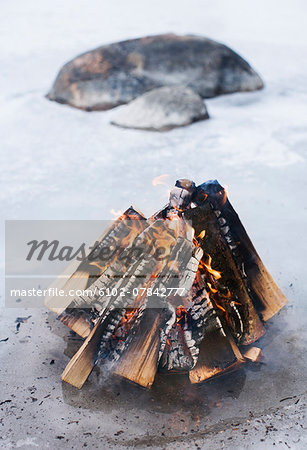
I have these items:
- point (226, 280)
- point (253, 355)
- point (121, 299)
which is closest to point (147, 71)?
point (226, 280)

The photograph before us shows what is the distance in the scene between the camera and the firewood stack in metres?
2.98

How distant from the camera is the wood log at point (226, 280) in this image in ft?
10.3

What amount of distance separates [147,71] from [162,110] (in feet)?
3.78

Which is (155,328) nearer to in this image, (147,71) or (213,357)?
(213,357)

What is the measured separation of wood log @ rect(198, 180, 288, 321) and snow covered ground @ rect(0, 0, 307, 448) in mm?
240

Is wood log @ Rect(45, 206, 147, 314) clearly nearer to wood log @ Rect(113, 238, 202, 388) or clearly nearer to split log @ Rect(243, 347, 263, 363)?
wood log @ Rect(113, 238, 202, 388)

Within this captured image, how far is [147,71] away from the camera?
757cm

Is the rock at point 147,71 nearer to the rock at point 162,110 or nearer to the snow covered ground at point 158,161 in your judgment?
the snow covered ground at point 158,161

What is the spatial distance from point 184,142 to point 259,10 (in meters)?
8.02

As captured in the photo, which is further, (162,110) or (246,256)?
(162,110)

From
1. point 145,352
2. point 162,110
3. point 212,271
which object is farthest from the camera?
point 162,110

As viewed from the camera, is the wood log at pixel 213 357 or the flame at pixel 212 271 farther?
the flame at pixel 212 271

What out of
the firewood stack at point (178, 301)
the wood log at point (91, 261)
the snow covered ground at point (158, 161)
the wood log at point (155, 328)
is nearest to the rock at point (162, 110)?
the snow covered ground at point (158, 161)

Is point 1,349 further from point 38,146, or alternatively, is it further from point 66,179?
point 38,146
